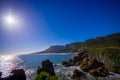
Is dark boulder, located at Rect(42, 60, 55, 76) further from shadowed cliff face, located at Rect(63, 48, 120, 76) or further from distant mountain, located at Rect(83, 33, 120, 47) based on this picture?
distant mountain, located at Rect(83, 33, 120, 47)

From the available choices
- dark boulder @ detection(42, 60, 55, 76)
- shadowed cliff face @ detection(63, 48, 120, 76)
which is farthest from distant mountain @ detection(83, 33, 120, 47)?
dark boulder @ detection(42, 60, 55, 76)

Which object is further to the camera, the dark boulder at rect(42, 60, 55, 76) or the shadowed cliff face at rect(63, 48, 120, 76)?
the dark boulder at rect(42, 60, 55, 76)

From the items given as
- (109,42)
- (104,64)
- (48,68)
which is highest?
(109,42)

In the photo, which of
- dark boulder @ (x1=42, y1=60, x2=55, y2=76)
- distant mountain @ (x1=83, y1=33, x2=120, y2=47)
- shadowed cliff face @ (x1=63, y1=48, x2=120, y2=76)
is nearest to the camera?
shadowed cliff face @ (x1=63, y1=48, x2=120, y2=76)

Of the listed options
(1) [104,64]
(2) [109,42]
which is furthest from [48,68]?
(2) [109,42]

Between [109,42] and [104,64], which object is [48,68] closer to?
[104,64]

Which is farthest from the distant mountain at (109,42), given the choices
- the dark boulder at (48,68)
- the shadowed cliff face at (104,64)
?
the dark boulder at (48,68)

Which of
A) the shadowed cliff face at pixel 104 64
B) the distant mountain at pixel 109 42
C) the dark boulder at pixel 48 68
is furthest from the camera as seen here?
the distant mountain at pixel 109 42

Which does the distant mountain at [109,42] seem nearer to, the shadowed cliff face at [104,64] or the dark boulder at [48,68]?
the shadowed cliff face at [104,64]

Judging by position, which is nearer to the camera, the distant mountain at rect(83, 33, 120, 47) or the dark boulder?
the dark boulder

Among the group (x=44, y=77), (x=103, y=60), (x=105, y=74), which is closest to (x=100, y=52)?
(x=103, y=60)

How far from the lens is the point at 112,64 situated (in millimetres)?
51500

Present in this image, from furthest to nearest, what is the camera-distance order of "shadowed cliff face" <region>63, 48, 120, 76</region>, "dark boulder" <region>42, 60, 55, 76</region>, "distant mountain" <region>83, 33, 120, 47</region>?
1. "distant mountain" <region>83, 33, 120, 47</region>
2. "dark boulder" <region>42, 60, 55, 76</region>
3. "shadowed cliff face" <region>63, 48, 120, 76</region>

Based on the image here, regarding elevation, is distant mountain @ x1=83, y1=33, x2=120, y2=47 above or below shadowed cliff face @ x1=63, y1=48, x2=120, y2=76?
above
